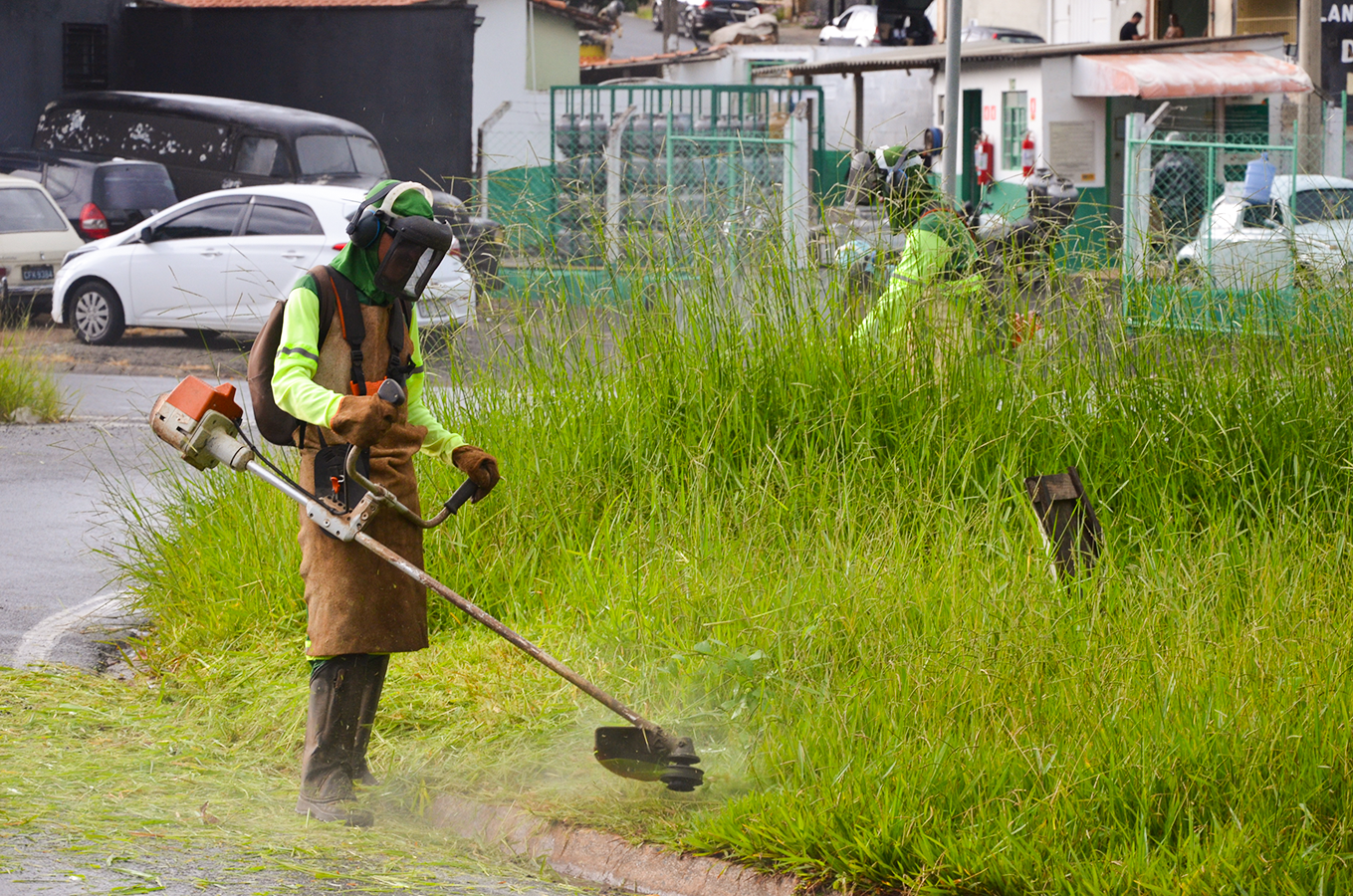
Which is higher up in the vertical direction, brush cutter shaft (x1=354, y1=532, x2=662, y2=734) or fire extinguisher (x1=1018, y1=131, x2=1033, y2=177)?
fire extinguisher (x1=1018, y1=131, x2=1033, y2=177)

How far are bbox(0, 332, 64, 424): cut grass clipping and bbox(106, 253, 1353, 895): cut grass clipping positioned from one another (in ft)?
15.4

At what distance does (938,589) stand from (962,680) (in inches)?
25.2

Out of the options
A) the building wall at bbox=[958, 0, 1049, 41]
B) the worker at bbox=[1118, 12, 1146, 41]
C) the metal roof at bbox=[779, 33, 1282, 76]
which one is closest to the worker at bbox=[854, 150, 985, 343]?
the metal roof at bbox=[779, 33, 1282, 76]

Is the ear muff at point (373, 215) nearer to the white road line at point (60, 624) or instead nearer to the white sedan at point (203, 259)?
the white road line at point (60, 624)

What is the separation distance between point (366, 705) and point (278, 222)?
11.0m

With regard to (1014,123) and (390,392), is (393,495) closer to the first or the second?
(390,392)

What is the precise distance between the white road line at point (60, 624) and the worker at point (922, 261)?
3396 millimetres

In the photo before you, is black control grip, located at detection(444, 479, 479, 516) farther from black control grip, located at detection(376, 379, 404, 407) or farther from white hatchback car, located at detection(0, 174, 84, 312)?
white hatchback car, located at detection(0, 174, 84, 312)

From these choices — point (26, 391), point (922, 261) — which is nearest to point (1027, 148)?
point (26, 391)

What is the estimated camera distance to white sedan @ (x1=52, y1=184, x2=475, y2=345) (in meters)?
14.3

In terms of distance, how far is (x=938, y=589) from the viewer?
179 inches

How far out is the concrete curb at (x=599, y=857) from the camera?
3631mm

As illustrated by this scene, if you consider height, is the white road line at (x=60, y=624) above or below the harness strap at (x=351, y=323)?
below

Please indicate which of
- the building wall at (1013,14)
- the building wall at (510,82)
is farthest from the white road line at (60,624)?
→ the building wall at (1013,14)
